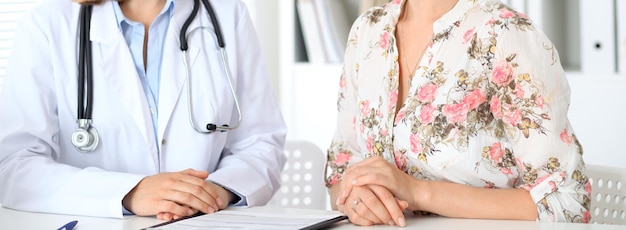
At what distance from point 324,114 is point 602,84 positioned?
1.06 metres

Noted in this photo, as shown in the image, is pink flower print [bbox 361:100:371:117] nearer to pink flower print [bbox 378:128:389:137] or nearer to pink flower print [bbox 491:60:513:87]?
pink flower print [bbox 378:128:389:137]

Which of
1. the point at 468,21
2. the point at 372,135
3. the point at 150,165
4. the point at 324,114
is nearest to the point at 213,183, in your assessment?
the point at 150,165

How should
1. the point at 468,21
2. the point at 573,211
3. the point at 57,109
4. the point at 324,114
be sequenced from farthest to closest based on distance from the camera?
the point at 324,114 → the point at 57,109 → the point at 468,21 → the point at 573,211

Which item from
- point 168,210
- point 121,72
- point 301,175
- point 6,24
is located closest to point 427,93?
→ point 168,210

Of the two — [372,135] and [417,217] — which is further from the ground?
[372,135]

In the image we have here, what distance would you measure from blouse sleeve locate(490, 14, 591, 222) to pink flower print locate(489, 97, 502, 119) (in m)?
0.01

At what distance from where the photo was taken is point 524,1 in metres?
2.84

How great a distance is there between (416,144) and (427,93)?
3.7 inches

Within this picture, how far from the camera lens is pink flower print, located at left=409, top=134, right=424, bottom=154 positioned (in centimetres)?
162

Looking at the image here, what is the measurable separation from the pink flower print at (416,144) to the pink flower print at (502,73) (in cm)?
17

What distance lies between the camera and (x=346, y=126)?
182 cm

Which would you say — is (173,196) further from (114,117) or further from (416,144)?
(416,144)

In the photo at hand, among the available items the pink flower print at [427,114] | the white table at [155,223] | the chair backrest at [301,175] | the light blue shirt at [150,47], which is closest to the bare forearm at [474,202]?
the white table at [155,223]

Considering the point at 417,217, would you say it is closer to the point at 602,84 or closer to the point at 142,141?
the point at 142,141
